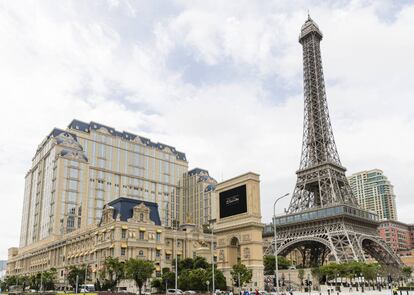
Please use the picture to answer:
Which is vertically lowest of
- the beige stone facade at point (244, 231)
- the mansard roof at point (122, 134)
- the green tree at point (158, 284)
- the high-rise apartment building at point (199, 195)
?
the green tree at point (158, 284)

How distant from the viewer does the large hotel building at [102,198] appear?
94.5 metres

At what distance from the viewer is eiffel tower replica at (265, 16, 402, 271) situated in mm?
99812

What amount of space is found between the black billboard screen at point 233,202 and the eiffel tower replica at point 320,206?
108 feet

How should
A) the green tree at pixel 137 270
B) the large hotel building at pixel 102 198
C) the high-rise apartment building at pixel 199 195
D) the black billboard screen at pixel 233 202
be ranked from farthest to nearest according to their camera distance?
the high-rise apartment building at pixel 199 195 < the large hotel building at pixel 102 198 < the black billboard screen at pixel 233 202 < the green tree at pixel 137 270

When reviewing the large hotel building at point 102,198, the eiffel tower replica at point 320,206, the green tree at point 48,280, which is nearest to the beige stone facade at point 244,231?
the large hotel building at point 102,198

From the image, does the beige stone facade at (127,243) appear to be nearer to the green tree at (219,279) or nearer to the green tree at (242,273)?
the green tree at (219,279)

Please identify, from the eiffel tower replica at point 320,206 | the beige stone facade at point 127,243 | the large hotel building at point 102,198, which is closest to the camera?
the beige stone facade at point 127,243

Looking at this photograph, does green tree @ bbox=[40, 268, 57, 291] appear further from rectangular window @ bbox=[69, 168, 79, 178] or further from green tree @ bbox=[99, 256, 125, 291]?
rectangular window @ bbox=[69, 168, 79, 178]

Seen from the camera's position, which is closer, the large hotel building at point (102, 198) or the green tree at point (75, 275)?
the green tree at point (75, 275)

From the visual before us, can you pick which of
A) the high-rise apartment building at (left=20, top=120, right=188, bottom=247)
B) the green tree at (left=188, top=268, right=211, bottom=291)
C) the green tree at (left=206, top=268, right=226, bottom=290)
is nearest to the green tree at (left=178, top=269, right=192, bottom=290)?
the green tree at (left=188, top=268, right=211, bottom=291)

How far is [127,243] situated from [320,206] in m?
52.9

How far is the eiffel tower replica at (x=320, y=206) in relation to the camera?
9981 cm

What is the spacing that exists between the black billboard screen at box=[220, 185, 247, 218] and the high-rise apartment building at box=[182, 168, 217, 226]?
8922 cm

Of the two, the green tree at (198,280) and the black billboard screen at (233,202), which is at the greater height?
the black billboard screen at (233,202)
